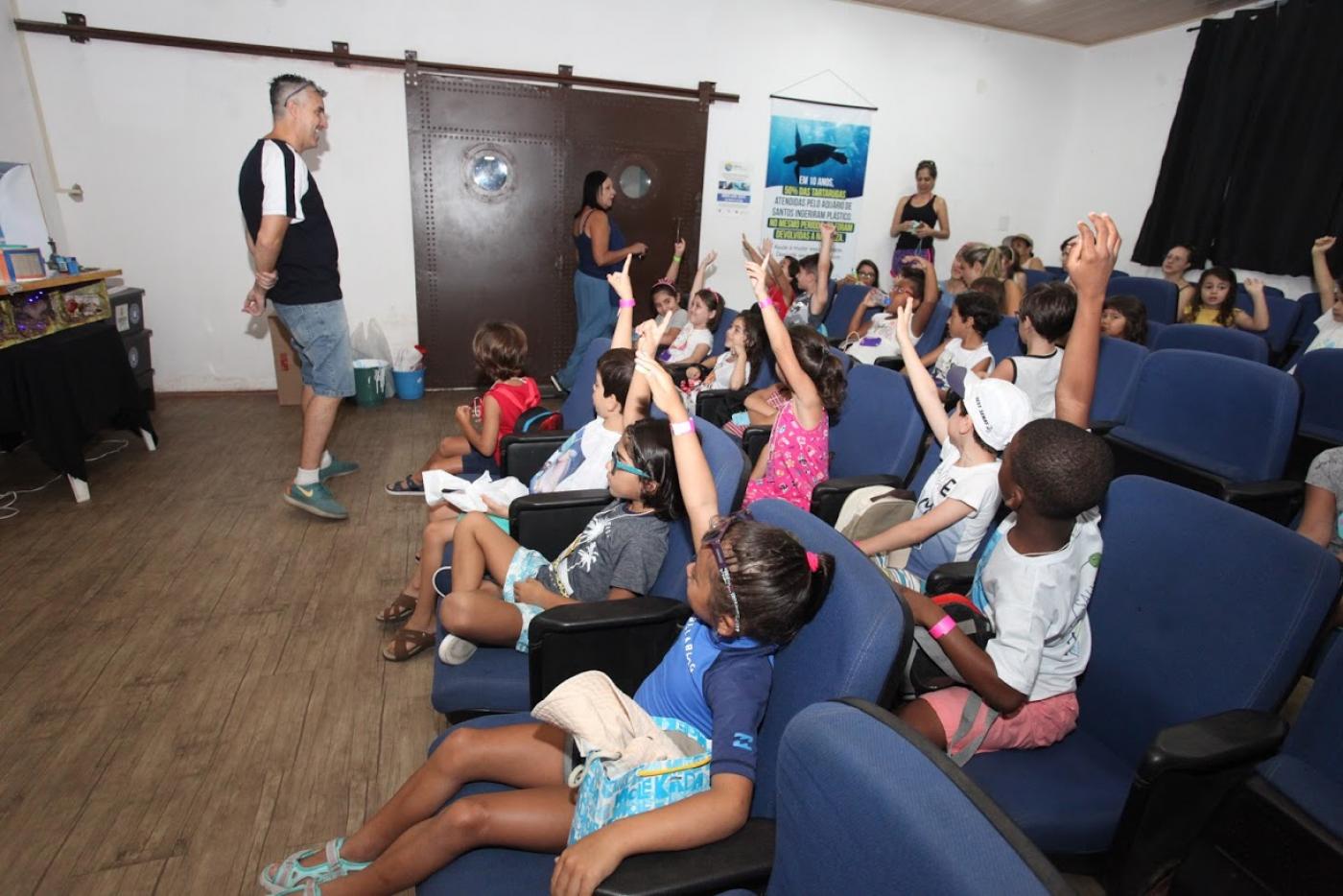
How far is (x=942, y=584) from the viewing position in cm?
174

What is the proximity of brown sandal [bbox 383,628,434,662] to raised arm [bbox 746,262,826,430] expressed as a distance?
151 centimetres

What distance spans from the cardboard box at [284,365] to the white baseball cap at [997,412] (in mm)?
4749

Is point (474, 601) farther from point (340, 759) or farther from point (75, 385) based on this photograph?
point (75, 385)

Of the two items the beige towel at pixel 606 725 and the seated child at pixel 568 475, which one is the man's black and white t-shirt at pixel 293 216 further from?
the beige towel at pixel 606 725

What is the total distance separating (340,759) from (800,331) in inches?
79.8

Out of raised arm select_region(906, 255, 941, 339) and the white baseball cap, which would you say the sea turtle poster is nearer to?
raised arm select_region(906, 255, 941, 339)

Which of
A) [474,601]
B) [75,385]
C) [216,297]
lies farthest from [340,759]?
[216,297]

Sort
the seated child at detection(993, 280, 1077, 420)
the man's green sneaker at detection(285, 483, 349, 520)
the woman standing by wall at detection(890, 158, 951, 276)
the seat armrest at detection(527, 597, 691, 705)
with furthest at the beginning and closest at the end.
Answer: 1. the woman standing by wall at detection(890, 158, 951, 276)
2. the man's green sneaker at detection(285, 483, 349, 520)
3. the seated child at detection(993, 280, 1077, 420)
4. the seat armrest at detection(527, 597, 691, 705)

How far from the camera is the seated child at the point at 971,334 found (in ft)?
11.3

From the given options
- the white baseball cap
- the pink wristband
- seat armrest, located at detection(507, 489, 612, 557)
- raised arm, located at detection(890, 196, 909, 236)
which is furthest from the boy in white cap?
raised arm, located at detection(890, 196, 909, 236)

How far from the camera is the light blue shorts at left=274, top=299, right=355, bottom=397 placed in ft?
11.0

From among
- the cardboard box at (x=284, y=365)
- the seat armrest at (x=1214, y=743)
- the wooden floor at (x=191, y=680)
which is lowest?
the wooden floor at (x=191, y=680)

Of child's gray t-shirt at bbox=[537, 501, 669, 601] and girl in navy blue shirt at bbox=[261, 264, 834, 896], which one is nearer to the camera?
girl in navy blue shirt at bbox=[261, 264, 834, 896]

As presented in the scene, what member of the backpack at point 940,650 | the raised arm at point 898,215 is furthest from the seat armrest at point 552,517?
the raised arm at point 898,215
